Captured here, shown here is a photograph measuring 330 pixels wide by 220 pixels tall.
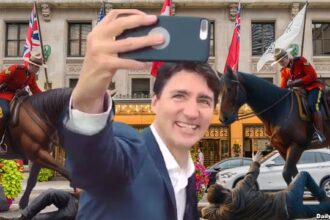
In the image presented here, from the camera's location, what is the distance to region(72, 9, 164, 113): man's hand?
3.80 feet

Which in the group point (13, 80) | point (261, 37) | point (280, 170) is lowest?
point (280, 170)

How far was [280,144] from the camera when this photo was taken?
6.15 m

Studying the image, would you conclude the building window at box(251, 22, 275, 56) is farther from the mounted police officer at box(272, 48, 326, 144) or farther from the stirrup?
the stirrup

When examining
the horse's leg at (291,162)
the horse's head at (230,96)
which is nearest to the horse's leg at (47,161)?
the horse's head at (230,96)

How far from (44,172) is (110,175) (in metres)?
18.6

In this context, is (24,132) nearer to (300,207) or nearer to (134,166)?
(300,207)

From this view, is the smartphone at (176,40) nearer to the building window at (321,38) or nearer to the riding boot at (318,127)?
the riding boot at (318,127)

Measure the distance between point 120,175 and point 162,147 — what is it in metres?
0.31

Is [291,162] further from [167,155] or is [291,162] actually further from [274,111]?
[167,155]

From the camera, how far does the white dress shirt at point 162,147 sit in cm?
120

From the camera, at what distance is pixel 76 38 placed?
2609 centimetres

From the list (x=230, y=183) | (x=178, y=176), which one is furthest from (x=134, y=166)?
(x=230, y=183)

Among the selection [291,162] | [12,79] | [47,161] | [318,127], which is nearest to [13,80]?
[12,79]

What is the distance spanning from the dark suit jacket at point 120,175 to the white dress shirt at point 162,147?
19mm
